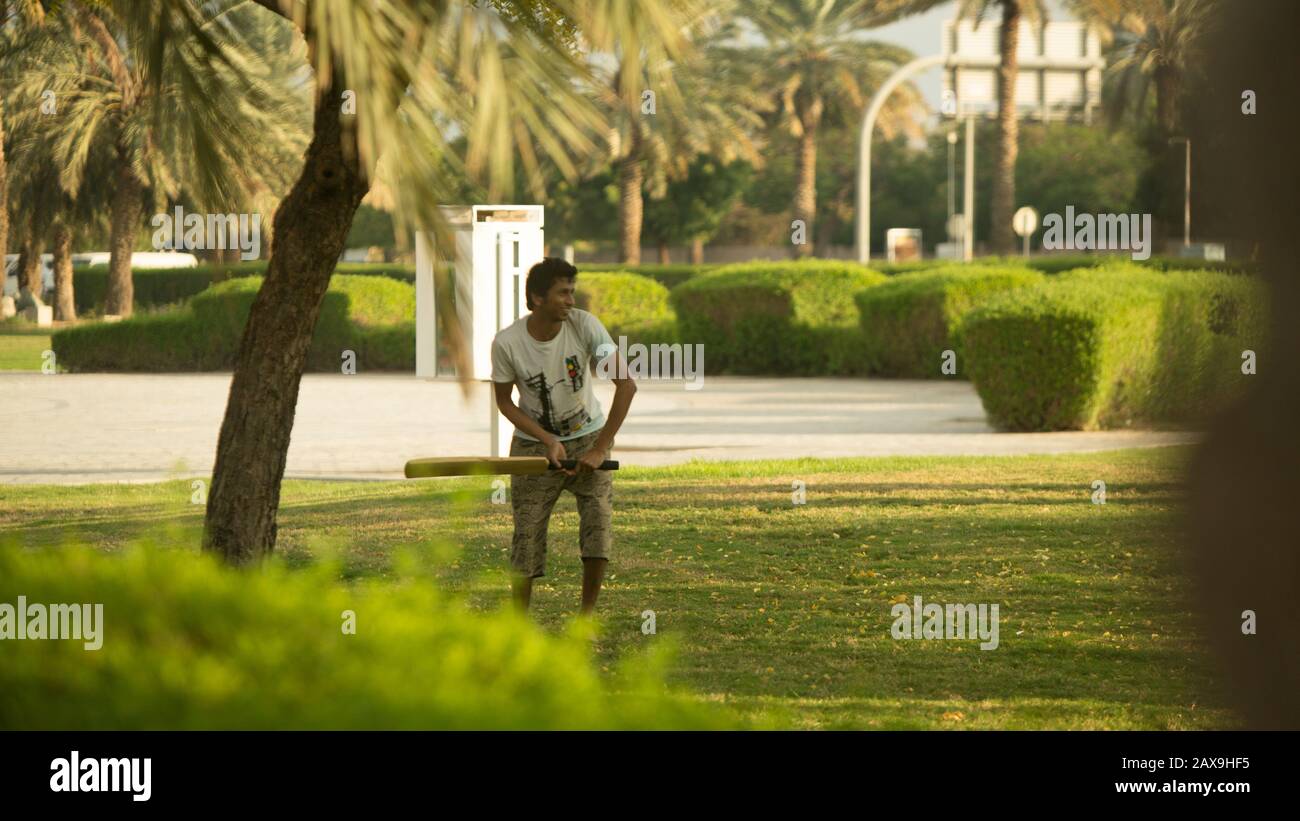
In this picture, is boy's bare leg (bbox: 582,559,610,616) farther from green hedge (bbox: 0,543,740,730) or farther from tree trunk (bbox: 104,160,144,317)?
tree trunk (bbox: 104,160,144,317)

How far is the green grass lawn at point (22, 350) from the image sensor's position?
28500 millimetres

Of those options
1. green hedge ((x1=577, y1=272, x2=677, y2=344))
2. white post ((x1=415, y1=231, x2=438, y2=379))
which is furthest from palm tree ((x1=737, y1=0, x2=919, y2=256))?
white post ((x1=415, y1=231, x2=438, y2=379))

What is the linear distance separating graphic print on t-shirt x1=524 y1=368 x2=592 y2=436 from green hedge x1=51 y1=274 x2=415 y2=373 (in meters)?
23.0

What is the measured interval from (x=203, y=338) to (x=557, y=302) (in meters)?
24.3

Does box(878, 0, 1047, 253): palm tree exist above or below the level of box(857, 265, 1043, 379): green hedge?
above

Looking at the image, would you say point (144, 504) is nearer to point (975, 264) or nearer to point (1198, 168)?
Result: point (1198, 168)

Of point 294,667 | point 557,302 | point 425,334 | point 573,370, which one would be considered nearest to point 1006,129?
point 425,334

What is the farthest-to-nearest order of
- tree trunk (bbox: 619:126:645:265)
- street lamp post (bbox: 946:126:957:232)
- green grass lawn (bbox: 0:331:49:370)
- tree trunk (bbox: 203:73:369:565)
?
street lamp post (bbox: 946:126:957:232) → tree trunk (bbox: 619:126:645:265) → green grass lawn (bbox: 0:331:49:370) → tree trunk (bbox: 203:73:369:565)

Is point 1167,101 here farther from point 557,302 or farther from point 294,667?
point 557,302

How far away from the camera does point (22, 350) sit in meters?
30.6

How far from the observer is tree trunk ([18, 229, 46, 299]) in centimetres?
3912

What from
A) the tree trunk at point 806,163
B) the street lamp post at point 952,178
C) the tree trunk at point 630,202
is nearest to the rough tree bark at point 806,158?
the tree trunk at point 806,163

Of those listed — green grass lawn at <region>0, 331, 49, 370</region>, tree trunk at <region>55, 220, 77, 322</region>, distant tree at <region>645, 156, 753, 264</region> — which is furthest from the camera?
distant tree at <region>645, 156, 753, 264</region>
